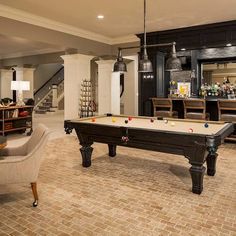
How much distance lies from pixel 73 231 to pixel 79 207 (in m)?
0.49

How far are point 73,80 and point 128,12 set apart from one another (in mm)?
3022

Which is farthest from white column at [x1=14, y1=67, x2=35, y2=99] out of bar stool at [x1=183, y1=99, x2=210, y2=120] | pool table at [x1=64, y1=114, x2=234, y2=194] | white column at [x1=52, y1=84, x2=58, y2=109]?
pool table at [x1=64, y1=114, x2=234, y2=194]

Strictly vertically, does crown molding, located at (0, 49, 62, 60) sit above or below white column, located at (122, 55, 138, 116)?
above

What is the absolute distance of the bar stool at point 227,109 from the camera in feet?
19.1

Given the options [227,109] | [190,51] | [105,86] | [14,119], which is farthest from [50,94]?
[227,109]

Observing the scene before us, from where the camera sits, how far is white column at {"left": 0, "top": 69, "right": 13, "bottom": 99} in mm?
12633

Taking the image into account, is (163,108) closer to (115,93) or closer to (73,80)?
(115,93)

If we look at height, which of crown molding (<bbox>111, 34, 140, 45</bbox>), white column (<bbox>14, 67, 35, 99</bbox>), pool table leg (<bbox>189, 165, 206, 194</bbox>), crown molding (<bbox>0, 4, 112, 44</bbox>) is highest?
crown molding (<bbox>111, 34, 140, 45</bbox>)

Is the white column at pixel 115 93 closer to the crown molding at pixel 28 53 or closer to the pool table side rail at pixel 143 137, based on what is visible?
the crown molding at pixel 28 53

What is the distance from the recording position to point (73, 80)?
786cm

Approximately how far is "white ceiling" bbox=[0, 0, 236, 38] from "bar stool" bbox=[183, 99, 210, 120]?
2.02m

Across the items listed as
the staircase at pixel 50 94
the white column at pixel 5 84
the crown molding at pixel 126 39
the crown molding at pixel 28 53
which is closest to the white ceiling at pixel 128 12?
the crown molding at pixel 126 39

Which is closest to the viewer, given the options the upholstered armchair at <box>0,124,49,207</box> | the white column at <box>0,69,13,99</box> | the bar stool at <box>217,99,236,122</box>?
the upholstered armchair at <box>0,124,49,207</box>

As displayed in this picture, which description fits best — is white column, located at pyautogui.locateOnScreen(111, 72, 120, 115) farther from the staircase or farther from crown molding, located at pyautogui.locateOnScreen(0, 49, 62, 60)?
the staircase
